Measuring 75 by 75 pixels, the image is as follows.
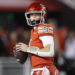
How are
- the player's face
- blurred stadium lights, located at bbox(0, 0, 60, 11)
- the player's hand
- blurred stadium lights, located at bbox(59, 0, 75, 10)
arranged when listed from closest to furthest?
1. the player's hand
2. the player's face
3. blurred stadium lights, located at bbox(0, 0, 60, 11)
4. blurred stadium lights, located at bbox(59, 0, 75, 10)

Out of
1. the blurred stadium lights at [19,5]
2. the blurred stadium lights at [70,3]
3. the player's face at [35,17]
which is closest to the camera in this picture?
the player's face at [35,17]

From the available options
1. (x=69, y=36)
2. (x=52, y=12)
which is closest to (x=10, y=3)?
(x=52, y=12)

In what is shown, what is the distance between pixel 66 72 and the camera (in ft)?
38.7

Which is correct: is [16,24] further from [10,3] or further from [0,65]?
[0,65]

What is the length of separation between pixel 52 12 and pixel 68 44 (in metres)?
6.10

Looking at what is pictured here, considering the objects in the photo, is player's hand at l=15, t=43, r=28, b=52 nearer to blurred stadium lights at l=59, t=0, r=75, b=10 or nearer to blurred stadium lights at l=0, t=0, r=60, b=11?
blurred stadium lights at l=0, t=0, r=60, b=11

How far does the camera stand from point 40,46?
548 centimetres

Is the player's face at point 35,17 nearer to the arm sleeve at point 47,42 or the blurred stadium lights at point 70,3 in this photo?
the arm sleeve at point 47,42

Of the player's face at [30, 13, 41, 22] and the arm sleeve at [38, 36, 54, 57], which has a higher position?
the player's face at [30, 13, 41, 22]

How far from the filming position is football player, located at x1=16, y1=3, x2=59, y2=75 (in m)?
5.39

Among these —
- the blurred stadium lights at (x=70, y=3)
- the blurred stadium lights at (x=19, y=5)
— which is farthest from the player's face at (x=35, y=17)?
the blurred stadium lights at (x=70, y=3)

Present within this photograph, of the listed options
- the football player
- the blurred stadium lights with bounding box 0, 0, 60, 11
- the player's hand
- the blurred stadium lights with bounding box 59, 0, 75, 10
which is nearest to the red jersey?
the football player

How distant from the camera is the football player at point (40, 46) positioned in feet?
17.7

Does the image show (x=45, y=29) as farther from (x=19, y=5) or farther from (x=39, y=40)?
(x=19, y=5)
